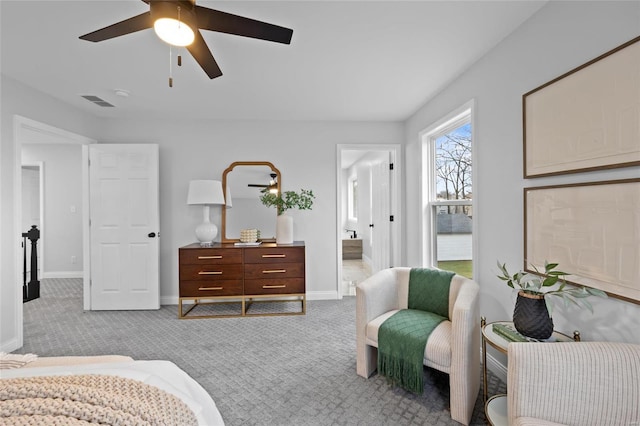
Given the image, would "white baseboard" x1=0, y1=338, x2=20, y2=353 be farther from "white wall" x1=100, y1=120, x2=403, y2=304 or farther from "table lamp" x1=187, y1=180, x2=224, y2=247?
"table lamp" x1=187, y1=180, x2=224, y2=247

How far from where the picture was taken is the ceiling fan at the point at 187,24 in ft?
4.04

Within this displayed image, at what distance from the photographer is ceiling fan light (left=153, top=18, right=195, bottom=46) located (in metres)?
1.30

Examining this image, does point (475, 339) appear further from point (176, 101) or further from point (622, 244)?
point (176, 101)

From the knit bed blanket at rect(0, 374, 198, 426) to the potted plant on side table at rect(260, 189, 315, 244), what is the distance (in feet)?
8.71

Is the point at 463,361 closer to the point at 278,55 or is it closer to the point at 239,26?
the point at 239,26

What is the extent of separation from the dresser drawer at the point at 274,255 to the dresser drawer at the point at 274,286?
24 centimetres

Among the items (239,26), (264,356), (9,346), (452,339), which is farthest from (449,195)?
(9,346)

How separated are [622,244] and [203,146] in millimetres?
4138

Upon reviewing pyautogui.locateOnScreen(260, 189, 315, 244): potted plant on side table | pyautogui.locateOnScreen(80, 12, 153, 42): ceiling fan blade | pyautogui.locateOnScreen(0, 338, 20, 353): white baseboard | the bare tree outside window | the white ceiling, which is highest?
the white ceiling

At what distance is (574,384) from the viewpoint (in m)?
1.20

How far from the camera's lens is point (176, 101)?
11.0ft

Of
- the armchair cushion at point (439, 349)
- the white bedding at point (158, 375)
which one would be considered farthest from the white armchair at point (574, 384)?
the white bedding at point (158, 375)

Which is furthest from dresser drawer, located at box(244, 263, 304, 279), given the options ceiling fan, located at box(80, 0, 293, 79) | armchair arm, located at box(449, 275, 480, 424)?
ceiling fan, located at box(80, 0, 293, 79)

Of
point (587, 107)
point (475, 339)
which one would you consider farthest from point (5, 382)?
point (587, 107)
